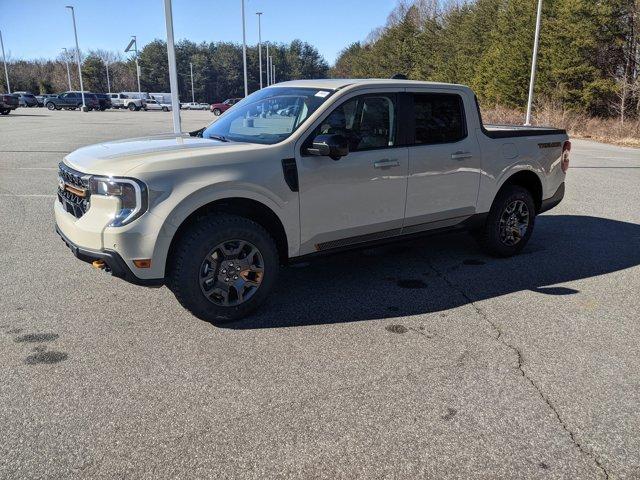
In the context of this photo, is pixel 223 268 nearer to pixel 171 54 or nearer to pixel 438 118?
pixel 438 118

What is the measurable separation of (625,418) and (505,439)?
2.58 feet

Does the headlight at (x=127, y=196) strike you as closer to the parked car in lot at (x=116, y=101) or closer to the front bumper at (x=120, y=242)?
the front bumper at (x=120, y=242)

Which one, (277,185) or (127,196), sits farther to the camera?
(277,185)

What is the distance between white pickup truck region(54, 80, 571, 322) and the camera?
3.78 m

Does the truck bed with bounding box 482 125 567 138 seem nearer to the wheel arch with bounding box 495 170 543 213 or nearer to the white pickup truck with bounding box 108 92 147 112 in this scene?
the wheel arch with bounding box 495 170 543 213

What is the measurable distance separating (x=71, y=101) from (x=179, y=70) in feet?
200

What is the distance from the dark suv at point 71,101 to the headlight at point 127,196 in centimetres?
6045

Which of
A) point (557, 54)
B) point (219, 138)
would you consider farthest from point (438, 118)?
point (557, 54)

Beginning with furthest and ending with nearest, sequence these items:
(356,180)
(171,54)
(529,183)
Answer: (171,54) < (529,183) < (356,180)

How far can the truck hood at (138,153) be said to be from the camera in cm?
382

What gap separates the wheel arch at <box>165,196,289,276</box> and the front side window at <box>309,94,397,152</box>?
73 centimetres

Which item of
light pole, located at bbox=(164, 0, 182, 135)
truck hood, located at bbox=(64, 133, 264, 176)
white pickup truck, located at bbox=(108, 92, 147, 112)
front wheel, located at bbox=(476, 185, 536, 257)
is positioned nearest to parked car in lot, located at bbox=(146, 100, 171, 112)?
white pickup truck, located at bbox=(108, 92, 147, 112)

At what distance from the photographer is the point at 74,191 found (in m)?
4.14

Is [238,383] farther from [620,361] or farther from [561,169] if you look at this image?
[561,169]
